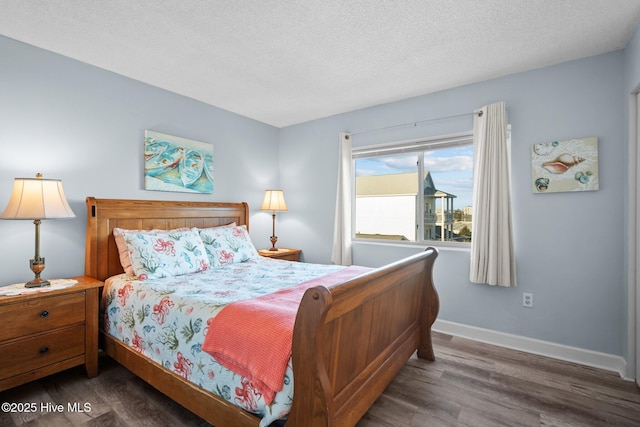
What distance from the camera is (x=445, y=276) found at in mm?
3139

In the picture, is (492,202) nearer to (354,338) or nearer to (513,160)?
(513,160)

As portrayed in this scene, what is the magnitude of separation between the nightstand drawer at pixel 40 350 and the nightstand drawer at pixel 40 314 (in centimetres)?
5

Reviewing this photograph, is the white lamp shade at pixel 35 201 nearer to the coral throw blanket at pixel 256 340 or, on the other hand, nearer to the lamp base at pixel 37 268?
the lamp base at pixel 37 268

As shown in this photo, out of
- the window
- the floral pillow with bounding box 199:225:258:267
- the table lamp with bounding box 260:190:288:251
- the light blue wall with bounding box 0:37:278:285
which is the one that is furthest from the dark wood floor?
the table lamp with bounding box 260:190:288:251

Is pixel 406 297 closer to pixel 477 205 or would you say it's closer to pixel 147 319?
pixel 477 205

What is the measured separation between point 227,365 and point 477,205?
2473mm

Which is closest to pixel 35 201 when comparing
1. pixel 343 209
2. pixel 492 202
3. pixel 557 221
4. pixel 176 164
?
pixel 176 164

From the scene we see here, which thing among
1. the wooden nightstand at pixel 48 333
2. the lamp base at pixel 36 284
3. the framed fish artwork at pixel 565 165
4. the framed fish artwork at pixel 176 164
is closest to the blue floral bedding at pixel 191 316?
the wooden nightstand at pixel 48 333

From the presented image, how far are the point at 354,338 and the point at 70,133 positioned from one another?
275 cm

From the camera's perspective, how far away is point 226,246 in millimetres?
3066

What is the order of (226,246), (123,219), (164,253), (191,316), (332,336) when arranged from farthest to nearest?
1. (226,246)
2. (123,219)
3. (164,253)
4. (191,316)
5. (332,336)

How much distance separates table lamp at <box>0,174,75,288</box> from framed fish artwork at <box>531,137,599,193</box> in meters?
Result: 3.72

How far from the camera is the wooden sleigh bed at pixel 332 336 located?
1.24 m

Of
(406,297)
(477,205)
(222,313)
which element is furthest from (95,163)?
(477,205)
